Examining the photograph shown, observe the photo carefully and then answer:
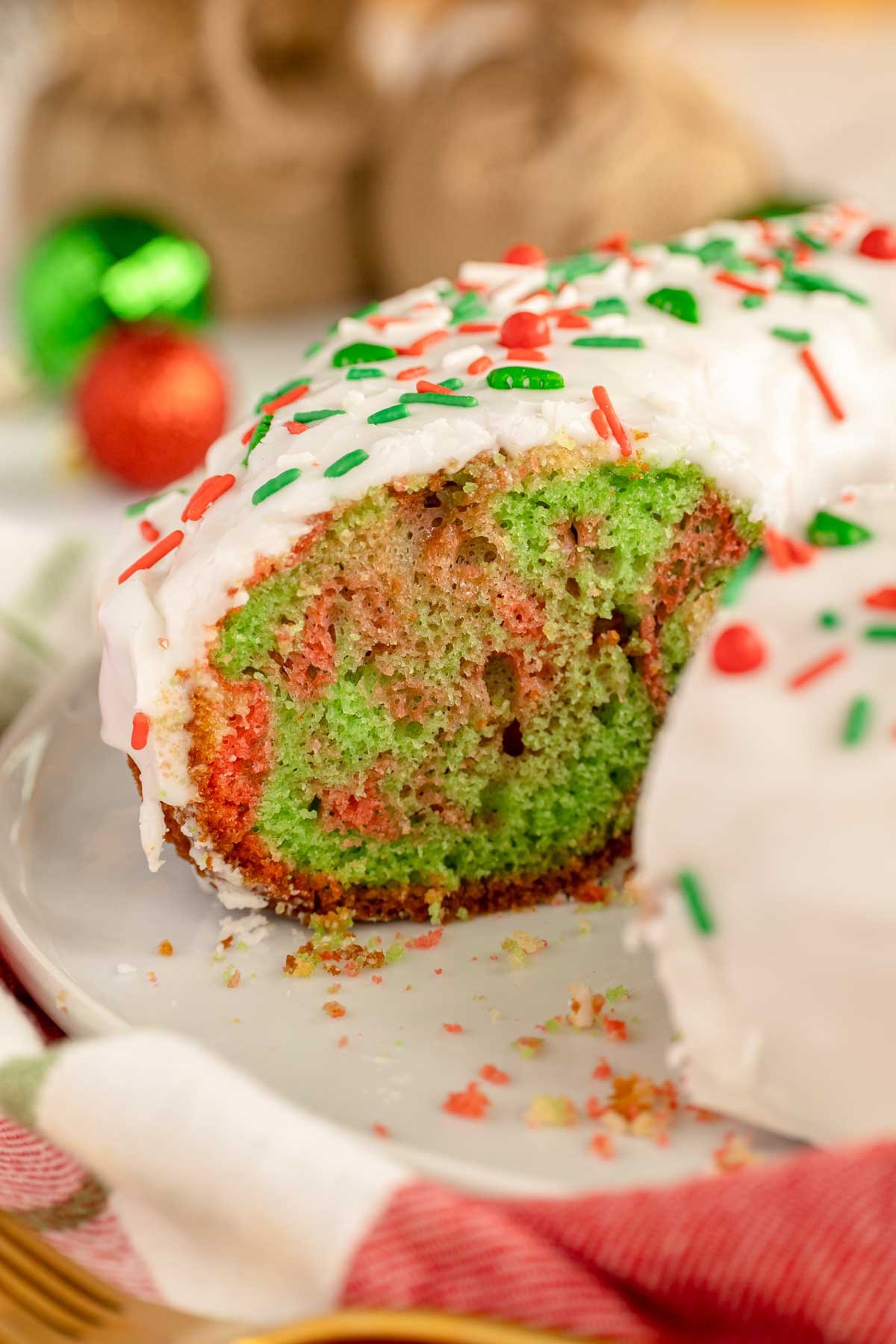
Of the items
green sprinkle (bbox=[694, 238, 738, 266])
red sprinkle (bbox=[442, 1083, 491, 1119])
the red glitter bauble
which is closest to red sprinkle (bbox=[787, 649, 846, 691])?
red sprinkle (bbox=[442, 1083, 491, 1119])

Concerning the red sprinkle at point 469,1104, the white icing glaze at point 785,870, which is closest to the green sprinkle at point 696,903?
the white icing glaze at point 785,870

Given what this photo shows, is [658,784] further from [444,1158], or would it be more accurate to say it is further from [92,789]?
[92,789]

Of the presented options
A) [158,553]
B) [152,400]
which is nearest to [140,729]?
[158,553]

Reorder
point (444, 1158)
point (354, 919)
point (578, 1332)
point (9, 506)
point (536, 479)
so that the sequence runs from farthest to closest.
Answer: point (9, 506)
point (354, 919)
point (536, 479)
point (444, 1158)
point (578, 1332)

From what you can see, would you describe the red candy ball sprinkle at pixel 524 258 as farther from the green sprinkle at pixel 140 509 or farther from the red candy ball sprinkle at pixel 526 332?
the green sprinkle at pixel 140 509

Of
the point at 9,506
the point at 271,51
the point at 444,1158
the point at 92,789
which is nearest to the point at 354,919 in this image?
the point at 92,789

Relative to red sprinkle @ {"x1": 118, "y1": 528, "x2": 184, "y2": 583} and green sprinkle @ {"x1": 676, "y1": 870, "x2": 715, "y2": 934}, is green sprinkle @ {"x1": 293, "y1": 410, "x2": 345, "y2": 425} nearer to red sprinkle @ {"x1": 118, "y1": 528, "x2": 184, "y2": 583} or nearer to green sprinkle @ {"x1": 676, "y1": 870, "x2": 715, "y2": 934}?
red sprinkle @ {"x1": 118, "y1": 528, "x2": 184, "y2": 583}
